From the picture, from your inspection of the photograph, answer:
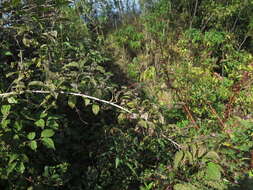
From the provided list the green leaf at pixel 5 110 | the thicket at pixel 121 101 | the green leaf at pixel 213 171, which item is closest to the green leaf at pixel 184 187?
the thicket at pixel 121 101

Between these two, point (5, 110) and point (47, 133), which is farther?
point (47, 133)

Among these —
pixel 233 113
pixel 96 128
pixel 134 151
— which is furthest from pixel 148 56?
pixel 134 151

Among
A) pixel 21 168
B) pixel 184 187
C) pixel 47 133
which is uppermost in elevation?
pixel 47 133

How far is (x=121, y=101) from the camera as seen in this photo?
3.37 ft

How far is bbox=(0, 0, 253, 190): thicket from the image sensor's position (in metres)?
0.97

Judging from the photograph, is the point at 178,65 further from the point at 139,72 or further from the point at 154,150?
the point at 154,150

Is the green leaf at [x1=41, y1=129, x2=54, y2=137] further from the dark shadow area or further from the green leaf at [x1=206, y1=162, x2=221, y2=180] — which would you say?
the dark shadow area

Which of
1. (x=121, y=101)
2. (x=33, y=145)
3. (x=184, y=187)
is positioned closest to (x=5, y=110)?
(x=33, y=145)

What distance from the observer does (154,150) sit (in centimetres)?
159

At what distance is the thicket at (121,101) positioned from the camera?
97 centimetres

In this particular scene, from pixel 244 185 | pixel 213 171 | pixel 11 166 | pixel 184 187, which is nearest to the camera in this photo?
pixel 213 171

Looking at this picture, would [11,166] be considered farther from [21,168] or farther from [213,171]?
[213,171]

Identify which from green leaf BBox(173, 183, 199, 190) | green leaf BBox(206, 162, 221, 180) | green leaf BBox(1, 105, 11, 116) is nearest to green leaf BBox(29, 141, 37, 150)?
green leaf BBox(1, 105, 11, 116)

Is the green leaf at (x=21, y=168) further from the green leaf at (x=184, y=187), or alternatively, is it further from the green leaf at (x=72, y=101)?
the green leaf at (x=184, y=187)
